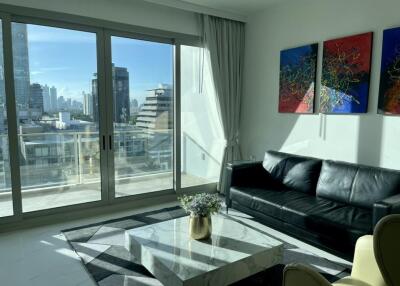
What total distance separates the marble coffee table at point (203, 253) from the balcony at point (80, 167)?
1.67 m

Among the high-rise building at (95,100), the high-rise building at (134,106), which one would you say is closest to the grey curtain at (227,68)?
the high-rise building at (134,106)

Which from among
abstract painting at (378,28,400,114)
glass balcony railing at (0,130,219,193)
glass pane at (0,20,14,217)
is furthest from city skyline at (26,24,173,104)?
abstract painting at (378,28,400,114)

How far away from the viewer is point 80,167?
3.92 meters

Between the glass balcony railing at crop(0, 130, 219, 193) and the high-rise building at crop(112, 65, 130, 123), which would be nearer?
the glass balcony railing at crop(0, 130, 219, 193)

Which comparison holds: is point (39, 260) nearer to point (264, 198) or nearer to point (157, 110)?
point (264, 198)

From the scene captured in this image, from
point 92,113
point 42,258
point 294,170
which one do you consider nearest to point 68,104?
point 92,113

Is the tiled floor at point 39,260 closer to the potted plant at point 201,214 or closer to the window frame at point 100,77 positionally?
the window frame at point 100,77

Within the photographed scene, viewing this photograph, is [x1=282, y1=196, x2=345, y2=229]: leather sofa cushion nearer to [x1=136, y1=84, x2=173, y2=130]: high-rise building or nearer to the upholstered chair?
the upholstered chair

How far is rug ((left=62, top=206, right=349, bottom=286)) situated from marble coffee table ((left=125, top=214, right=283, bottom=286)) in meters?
0.20

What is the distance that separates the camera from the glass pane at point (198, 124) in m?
4.56

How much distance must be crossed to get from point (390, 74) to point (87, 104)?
137 inches

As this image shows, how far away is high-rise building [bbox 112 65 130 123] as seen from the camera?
13.0ft

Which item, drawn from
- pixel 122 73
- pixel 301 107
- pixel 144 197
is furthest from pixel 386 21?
pixel 144 197

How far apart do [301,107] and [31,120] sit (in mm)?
3370
